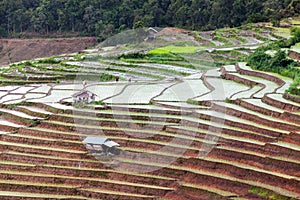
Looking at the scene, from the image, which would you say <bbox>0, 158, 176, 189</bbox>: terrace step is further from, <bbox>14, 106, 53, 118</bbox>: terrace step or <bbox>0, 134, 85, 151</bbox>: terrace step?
<bbox>14, 106, 53, 118</bbox>: terrace step

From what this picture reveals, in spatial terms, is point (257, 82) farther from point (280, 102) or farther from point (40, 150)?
point (40, 150)

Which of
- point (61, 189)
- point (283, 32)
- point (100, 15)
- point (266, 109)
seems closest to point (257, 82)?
point (266, 109)

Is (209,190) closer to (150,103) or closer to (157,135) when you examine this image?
(157,135)

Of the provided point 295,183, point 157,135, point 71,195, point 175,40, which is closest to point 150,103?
point 157,135

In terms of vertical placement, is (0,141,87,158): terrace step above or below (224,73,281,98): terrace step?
below

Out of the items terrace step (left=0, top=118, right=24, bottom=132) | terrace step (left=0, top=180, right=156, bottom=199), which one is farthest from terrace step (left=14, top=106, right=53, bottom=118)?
terrace step (left=0, top=180, right=156, bottom=199)

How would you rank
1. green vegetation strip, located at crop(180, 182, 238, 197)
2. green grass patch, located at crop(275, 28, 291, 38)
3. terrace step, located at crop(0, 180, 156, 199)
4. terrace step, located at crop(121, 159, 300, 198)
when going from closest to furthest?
terrace step, located at crop(121, 159, 300, 198) → green vegetation strip, located at crop(180, 182, 238, 197) → terrace step, located at crop(0, 180, 156, 199) → green grass patch, located at crop(275, 28, 291, 38)

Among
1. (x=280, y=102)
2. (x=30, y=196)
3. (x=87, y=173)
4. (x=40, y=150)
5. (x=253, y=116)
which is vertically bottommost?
(x=30, y=196)
